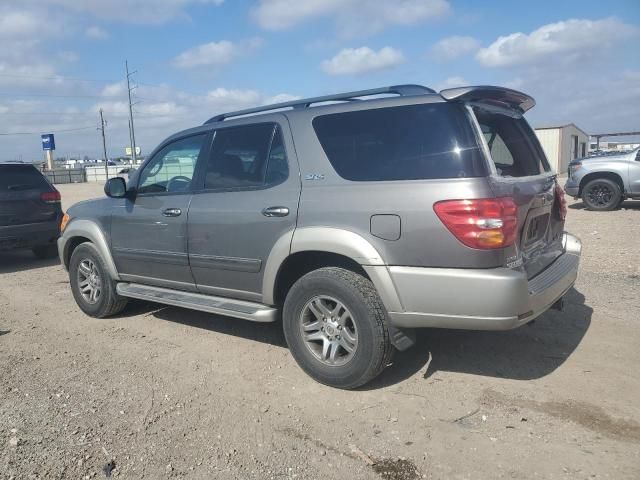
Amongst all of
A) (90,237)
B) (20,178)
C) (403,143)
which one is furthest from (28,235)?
(403,143)

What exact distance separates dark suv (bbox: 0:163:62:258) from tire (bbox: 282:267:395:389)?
6183mm

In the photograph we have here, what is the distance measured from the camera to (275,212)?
3857mm

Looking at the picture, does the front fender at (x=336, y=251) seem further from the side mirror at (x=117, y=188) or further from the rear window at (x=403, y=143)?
the side mirror at (x=117, y=188)

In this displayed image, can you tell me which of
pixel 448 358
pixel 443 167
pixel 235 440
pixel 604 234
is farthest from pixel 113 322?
pixel 604 234

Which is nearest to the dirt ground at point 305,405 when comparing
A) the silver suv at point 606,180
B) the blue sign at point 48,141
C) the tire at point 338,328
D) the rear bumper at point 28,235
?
the tire at point 338,328

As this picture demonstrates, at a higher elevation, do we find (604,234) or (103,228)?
(103,228)

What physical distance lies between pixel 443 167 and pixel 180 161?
2578 millimetres

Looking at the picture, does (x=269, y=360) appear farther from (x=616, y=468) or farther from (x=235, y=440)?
(x=616, y=468)

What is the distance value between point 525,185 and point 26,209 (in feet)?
25.1

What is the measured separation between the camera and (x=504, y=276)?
308 cm

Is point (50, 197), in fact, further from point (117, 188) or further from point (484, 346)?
point (484, 346)

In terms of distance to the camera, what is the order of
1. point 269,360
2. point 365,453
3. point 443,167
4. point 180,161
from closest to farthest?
point 365,453 < point 443,167 < point 269,360 < point 180,161

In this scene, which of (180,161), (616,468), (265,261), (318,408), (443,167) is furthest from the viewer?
(180,161)

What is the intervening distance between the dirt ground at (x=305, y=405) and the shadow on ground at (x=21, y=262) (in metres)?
3.82
